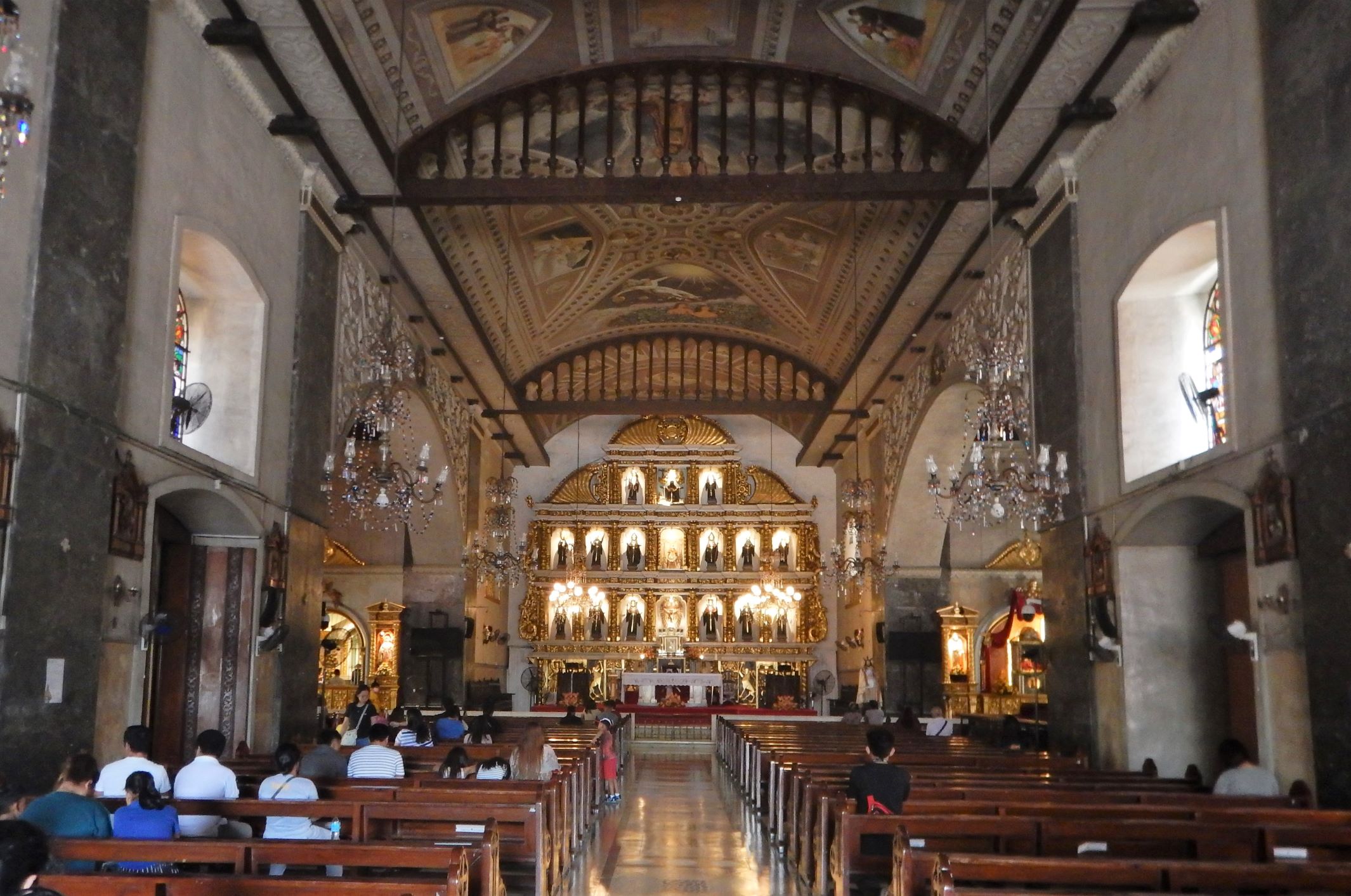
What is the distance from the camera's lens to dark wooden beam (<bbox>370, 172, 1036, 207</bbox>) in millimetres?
12828

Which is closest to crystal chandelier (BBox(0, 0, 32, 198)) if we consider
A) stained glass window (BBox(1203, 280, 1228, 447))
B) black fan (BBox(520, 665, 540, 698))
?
stained glass window (BBox(1203, 280, 1228, 447))

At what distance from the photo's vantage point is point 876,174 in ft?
42.3

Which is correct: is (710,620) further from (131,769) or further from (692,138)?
(131,769)

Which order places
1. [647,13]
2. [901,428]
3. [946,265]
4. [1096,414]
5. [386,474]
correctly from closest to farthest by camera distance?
1. [386,474]
2. [1096,414]
3. [647,13]
4. [946,265]
5. [901,428]

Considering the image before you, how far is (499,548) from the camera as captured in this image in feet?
81.1

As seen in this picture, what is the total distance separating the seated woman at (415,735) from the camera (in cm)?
1172

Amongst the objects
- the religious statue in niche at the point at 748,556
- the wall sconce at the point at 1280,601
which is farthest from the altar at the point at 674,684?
the wall sconce at the point at 1280,601

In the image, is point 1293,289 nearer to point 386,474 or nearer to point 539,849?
point 539,849

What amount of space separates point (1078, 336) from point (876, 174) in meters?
2.75

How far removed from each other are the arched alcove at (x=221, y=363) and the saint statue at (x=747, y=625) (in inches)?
756

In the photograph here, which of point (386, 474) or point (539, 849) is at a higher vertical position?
point (386, 474)

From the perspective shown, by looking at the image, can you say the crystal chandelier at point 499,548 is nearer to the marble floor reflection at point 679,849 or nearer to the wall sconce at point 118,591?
the marble floor reflection at point 679,849

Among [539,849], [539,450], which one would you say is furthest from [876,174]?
[539,450]

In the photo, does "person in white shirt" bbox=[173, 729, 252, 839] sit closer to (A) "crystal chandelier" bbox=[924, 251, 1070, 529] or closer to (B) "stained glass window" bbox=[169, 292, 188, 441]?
(B) "stained glass window" bbox=[169, 292, 188, 441]
